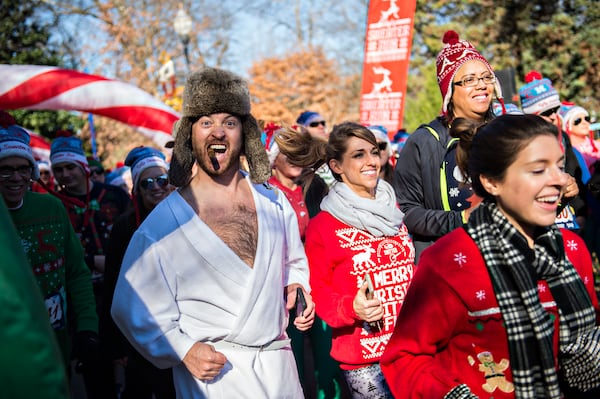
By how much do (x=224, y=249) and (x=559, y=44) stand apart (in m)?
20.9

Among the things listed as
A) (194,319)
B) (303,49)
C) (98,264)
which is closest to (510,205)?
(194,319)

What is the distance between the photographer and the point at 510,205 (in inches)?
84.2

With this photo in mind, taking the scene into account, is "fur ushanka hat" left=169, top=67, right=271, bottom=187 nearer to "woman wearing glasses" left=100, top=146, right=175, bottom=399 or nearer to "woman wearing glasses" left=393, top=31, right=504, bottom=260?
"woman wearing glasses" left=393, top=31, right=504, bottom=260

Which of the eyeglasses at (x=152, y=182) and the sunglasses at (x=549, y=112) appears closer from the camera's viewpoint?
the eyeglasses at (x=152, y=182)

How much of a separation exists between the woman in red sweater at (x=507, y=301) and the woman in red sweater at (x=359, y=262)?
117cm

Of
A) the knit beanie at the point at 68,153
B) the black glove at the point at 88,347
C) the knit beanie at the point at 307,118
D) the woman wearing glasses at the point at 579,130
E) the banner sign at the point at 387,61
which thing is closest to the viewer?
the black glove at the point at 88,347

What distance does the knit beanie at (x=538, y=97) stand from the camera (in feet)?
18.9

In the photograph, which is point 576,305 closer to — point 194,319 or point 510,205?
point 510,205

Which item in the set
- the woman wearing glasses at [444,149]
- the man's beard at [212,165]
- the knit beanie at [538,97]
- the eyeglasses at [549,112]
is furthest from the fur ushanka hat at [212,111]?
the eyeglasses at [549,112]

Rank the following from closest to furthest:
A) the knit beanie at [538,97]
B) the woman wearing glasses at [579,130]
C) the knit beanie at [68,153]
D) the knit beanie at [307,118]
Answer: the knit beanie at [538,97], the knit beanie at [68,153], the woman wearing glasses at [579,130], the knit beanie at [307,118]

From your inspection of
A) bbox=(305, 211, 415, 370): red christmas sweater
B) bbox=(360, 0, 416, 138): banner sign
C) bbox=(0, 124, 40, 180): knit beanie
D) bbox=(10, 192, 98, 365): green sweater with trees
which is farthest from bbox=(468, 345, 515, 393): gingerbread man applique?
bbox=(360, 0, 416, 138): banner sign

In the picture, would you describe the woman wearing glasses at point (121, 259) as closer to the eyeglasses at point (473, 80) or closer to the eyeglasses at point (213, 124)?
the eyeglasses at point (213, 124)

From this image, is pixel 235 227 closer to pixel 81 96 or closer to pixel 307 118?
pixel 81 96

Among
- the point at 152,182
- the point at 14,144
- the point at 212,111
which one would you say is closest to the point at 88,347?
the point at 152,182
